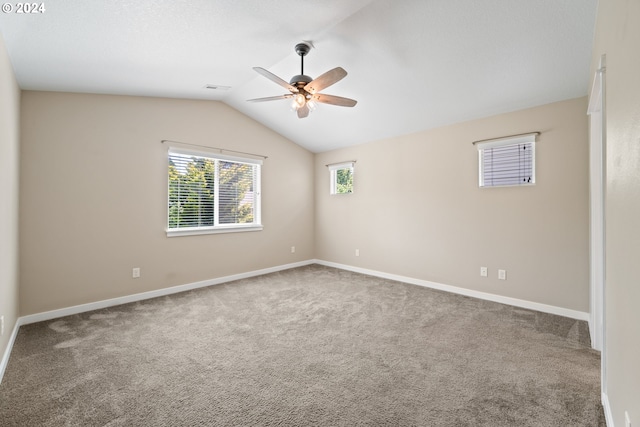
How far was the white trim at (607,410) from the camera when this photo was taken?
1.55 metres

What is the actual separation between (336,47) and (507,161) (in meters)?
2.58

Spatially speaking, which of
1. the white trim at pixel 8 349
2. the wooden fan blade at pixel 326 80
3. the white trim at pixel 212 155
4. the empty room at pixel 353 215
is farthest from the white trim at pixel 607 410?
the white trim at pixel 212 155

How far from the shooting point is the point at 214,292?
4164mm

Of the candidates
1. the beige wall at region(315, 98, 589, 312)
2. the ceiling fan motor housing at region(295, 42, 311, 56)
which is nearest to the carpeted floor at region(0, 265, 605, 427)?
the beige wall at region(315, 98, 589, 312)

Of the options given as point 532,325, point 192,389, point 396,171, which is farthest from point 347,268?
point 192,389

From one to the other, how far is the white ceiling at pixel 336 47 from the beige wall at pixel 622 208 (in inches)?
35.4

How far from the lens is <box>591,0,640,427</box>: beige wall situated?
1.11 meters

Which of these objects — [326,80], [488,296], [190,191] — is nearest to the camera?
[326,80]

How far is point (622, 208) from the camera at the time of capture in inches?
51.6

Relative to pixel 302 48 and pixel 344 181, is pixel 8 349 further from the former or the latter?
pixel 344 181

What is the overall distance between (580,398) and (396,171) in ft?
11.6

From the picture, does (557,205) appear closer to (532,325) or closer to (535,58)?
(532,325)

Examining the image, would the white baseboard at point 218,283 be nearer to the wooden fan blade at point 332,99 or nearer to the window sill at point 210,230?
the window sill at point 210,230

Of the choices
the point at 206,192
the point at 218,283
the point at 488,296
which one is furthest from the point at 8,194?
the point at 488,296
